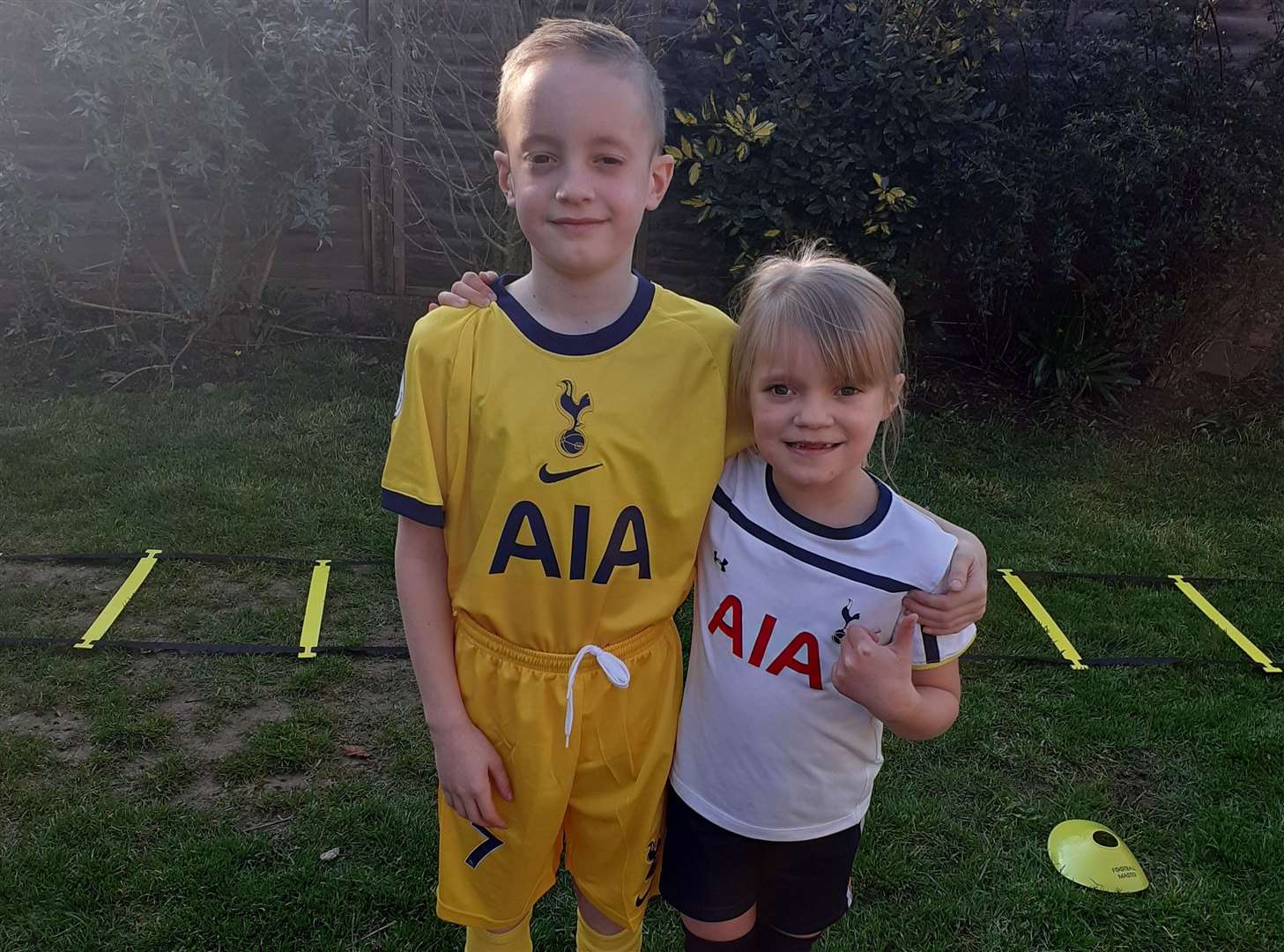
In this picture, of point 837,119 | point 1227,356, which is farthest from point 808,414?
point 1227,356

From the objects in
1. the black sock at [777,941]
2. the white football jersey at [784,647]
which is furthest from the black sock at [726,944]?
the white football jersey at [784,647]

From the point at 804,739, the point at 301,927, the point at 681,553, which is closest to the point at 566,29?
the point at 681,553

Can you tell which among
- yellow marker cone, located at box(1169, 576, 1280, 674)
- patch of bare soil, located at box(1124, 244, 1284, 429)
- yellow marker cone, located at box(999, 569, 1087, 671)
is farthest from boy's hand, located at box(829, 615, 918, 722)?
patch of bare soil, located at box(1124, 244, 1284, 429)

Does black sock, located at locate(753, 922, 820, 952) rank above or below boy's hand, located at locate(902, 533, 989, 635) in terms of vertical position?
below

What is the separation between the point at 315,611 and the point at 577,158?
283 cm

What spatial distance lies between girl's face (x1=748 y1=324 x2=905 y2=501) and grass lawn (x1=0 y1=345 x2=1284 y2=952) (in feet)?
4.95

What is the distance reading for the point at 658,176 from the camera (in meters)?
1.68

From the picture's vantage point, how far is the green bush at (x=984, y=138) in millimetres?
5594

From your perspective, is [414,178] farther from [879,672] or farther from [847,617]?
[879,672]

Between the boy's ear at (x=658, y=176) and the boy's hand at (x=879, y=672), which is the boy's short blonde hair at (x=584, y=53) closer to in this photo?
the boy's ear at (x=658, y=176)

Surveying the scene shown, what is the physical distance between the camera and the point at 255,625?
3852mm

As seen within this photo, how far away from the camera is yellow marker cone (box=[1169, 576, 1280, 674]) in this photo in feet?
12.7

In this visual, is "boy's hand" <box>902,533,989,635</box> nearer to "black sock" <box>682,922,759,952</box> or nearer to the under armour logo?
the under armour logo

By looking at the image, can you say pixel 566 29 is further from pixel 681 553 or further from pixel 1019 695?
pixel 1019 695
